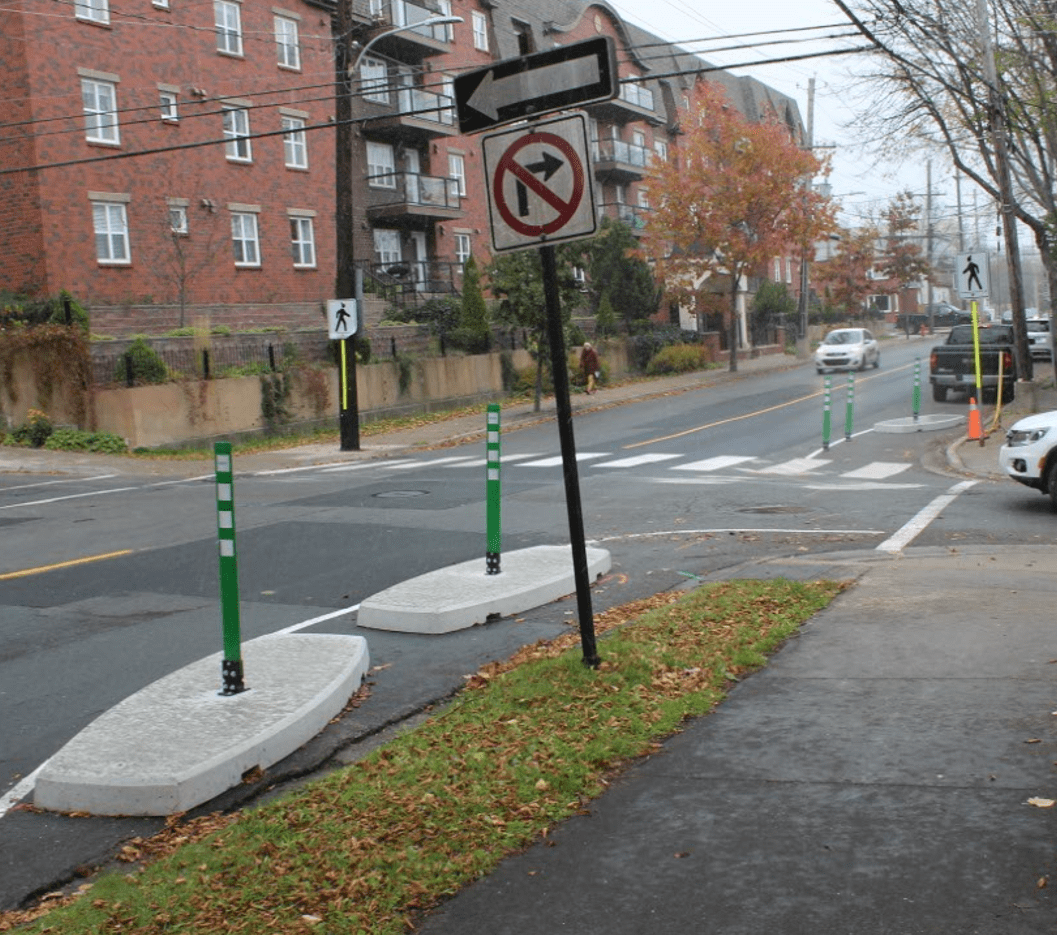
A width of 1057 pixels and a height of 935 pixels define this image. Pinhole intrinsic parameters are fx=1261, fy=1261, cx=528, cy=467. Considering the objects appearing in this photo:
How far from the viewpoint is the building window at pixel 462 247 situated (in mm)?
44469

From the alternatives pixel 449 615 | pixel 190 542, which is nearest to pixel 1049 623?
pixel 449 615

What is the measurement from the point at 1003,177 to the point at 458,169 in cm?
2315

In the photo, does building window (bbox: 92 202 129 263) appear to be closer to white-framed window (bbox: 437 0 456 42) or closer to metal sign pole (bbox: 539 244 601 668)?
white-framed window (bbox: 437 0 456 42)

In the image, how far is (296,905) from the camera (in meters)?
4.06

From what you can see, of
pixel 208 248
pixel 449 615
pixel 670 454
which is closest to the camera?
pixel 449 615

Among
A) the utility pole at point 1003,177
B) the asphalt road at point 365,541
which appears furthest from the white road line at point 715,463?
the utility pole at point 1003,177

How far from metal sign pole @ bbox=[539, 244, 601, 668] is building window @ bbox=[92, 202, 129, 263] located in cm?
2617

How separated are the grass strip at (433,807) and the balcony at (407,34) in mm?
34842

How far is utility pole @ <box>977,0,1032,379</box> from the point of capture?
2416 centimetres

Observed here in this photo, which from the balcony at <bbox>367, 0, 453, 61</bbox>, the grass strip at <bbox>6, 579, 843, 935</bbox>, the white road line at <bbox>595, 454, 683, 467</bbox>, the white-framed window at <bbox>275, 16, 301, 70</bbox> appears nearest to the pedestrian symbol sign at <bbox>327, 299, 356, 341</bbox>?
the white road line at <bbox>595, 454, 683, 467</bbox>

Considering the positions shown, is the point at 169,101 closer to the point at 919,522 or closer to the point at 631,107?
the point at 919,522

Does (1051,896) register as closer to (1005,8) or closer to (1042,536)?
(1042,536)

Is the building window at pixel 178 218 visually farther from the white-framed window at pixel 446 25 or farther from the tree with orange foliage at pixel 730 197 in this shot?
the tree with orange foliage at pixel 730 197

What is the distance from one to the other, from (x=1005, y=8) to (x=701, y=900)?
25.8m
